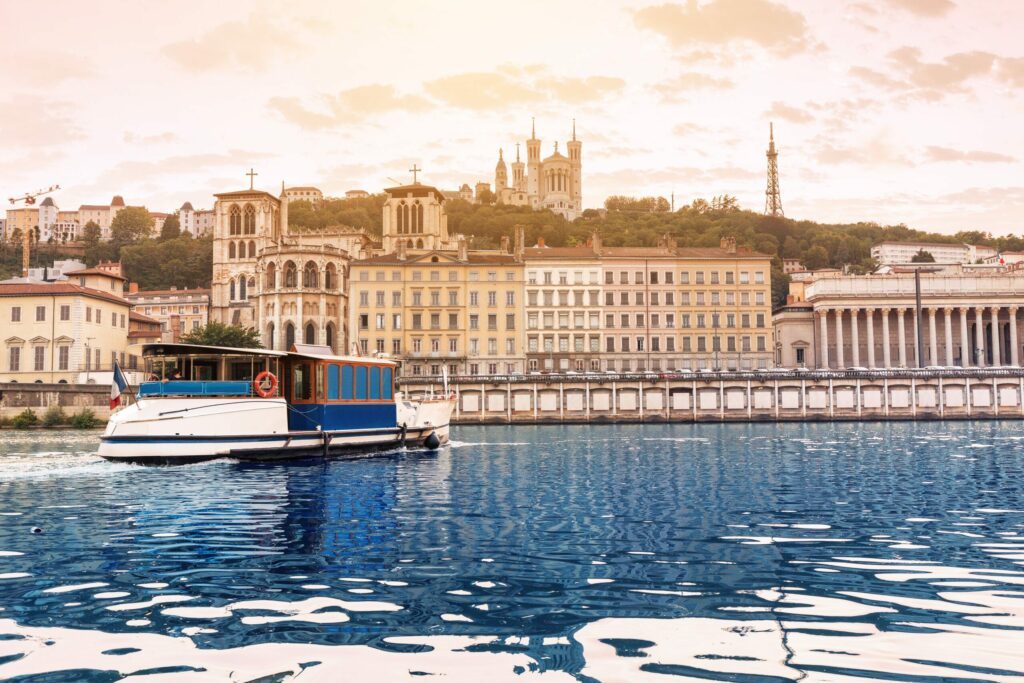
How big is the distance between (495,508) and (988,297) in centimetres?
10490

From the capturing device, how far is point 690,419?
83438 millimetres

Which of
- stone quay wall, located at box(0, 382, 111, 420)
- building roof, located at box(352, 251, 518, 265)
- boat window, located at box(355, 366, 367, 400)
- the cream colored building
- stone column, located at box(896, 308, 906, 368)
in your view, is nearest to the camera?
boat window, located at box(355, 366, 367, 400)

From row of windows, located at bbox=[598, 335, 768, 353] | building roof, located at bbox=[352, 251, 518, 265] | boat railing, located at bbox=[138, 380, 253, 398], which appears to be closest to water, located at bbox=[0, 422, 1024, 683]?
boat railing, located at bbox=[138, 380, 253, 398]

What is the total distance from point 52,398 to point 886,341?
294 ft

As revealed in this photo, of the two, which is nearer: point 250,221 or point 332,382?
point 332,382

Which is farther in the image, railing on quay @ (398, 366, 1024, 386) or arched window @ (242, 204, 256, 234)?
arched window @ (242, 204, 256, 234)

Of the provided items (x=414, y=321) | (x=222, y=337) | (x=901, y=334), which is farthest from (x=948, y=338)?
(x=222, y=337)

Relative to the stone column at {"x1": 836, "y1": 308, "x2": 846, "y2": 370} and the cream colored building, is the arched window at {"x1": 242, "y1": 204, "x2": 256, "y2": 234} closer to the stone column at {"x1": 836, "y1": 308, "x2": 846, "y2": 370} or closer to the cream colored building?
the cream colored building

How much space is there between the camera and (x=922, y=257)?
5694 inches

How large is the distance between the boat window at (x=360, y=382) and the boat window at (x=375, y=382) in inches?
21.5

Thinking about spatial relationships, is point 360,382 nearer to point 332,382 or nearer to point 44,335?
point 332,382

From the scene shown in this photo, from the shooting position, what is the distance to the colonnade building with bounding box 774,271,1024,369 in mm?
106875

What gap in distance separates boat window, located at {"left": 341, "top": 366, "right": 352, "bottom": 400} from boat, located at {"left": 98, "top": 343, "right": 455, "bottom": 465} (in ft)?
0.14

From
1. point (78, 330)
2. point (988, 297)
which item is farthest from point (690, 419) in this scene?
point (78, 330)
